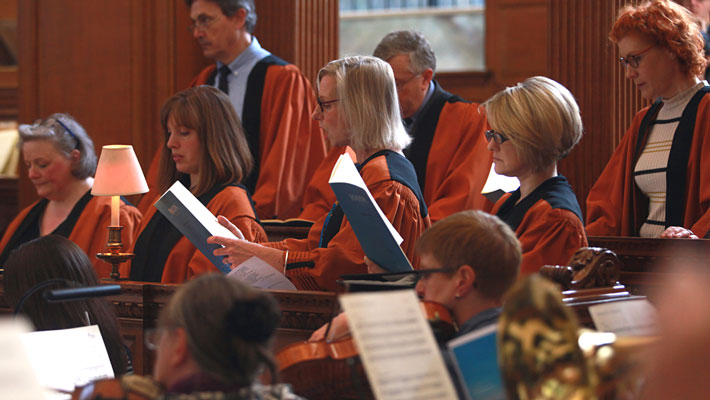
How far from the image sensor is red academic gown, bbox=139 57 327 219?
5.05 m

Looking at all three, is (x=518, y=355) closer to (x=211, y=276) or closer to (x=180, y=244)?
(x=211, y=276)

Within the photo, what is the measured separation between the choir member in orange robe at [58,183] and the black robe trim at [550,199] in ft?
7.51

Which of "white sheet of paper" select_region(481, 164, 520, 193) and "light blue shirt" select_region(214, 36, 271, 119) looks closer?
"white sheet of paper" select_region(481, 164, 520, 193)

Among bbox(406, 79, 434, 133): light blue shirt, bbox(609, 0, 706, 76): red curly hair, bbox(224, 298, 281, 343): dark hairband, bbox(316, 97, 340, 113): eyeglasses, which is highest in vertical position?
bbox(609, 0, 706, 76): red curly hair

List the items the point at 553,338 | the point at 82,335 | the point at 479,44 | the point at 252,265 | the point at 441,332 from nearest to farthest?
the point at 553,338
the point at 441,332
the point at 82,335
the point at 252,265
the point at 479,44

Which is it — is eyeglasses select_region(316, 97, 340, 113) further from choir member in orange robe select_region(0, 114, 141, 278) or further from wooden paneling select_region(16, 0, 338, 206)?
wooden paneling select_region(16, 0, 338, 206)

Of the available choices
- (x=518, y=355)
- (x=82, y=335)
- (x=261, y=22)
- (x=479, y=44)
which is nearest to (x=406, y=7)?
(x=479, y=44)

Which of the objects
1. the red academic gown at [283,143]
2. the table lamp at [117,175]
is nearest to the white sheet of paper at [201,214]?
the table lamp at [117,175]

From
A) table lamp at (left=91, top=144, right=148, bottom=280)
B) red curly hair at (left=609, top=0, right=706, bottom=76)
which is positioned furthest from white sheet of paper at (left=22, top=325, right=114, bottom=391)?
red curly hair at (left=609, top=0, right=706, bottom=76)

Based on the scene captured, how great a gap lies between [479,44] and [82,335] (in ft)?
27.3

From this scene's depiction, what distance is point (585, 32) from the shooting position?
5012 millimetres

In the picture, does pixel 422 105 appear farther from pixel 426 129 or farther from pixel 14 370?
pixel 14 370

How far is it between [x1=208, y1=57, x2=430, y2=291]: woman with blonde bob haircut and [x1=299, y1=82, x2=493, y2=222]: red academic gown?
120 cm

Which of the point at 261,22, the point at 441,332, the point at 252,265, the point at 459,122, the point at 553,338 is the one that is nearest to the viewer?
the point at 553,338
